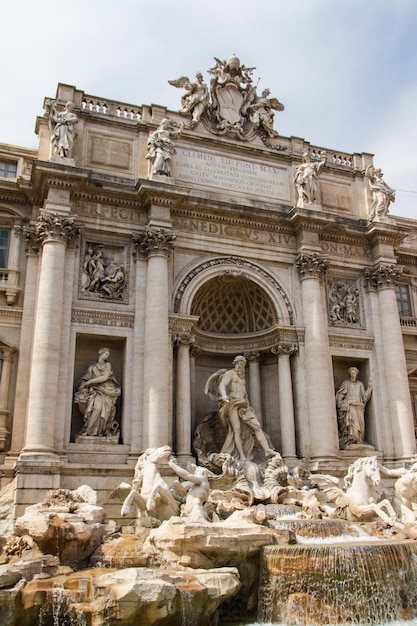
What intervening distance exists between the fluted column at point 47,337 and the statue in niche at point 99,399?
42.4 inches

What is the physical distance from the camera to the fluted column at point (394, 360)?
66.5ft

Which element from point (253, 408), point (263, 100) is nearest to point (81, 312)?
point (253, 408)

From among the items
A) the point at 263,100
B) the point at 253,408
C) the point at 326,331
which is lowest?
the point at 253,408

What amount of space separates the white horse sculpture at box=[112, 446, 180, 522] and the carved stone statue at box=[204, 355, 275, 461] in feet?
13.0

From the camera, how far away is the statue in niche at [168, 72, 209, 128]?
71.4 feet

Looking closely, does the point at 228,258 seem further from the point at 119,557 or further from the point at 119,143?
the point at 119,557

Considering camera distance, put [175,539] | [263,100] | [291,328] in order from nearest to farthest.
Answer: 1. [175,539]
2. [291,328]
3. [263,100]

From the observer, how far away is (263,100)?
22938mm

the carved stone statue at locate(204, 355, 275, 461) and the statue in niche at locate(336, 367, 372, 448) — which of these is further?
the statue in niche at locate(336, 367, 372, 448)

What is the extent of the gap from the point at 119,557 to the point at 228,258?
11.0 metres

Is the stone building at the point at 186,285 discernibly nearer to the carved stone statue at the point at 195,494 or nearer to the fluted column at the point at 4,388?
the fluted column at the point at 4,388

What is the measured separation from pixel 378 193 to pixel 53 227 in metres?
12.0

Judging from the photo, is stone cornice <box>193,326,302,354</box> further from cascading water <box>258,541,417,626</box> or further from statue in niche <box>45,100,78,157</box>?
cascading water <box>258,541,417,626</box>

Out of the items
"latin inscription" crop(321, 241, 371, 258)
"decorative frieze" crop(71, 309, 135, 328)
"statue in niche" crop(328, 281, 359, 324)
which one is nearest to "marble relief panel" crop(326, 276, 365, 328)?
"statue in niche" crop(328, 281, 359, 324)
